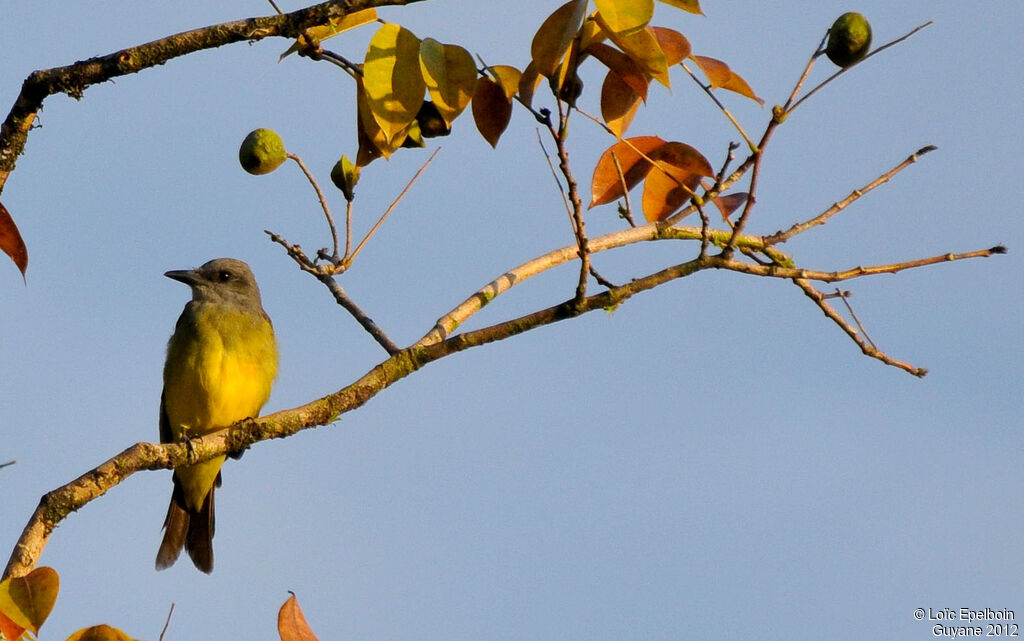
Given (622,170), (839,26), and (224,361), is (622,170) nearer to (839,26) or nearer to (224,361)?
(839,26)

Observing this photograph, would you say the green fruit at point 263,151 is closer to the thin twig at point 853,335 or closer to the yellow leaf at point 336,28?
the yellow leaf at point 336,28

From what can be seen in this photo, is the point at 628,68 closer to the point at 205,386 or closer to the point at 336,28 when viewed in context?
the point at 336,28

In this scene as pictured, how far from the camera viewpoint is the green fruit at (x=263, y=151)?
11.9 ft

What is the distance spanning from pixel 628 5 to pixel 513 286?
1.05 metres

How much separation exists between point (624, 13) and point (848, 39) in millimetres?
577

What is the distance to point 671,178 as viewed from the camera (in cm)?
315

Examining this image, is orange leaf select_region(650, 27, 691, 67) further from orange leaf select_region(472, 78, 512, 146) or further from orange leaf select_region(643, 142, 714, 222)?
orange leaf select_region(472, 78, 512, 146)

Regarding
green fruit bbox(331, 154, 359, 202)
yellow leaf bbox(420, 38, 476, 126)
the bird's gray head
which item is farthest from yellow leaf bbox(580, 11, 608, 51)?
the bird's gray head

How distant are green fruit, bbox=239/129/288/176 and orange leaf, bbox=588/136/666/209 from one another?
997 millimetres

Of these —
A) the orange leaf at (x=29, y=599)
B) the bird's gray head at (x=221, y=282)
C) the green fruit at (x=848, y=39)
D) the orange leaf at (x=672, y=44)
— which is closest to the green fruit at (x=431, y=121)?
the orange leaf at (x=672, y=44)

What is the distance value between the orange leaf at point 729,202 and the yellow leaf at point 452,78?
2.52 feet

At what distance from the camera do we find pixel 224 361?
6.66 m

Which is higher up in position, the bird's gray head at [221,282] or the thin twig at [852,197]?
the bird's gray head at [221,282]

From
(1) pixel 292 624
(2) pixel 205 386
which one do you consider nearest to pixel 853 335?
(1) pixel 292 624
